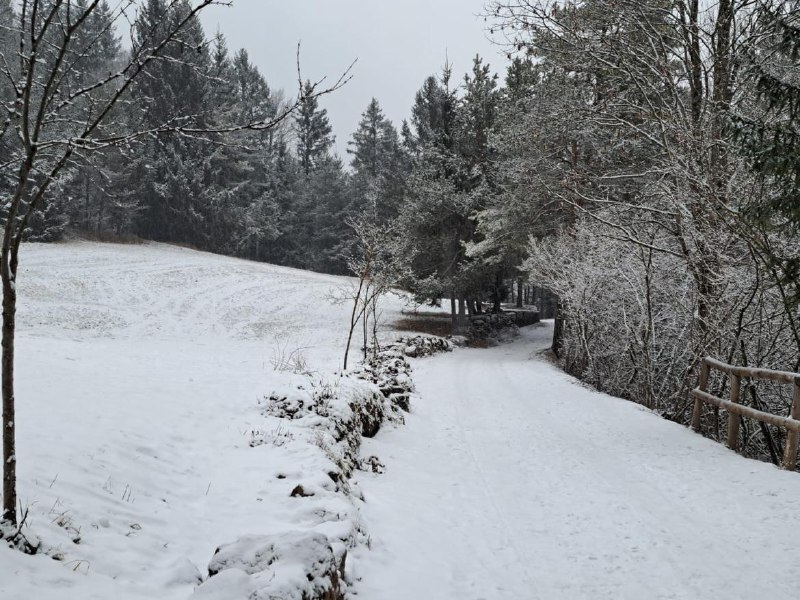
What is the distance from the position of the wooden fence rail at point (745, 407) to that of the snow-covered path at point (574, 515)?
29cm

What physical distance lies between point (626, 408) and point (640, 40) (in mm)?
7377

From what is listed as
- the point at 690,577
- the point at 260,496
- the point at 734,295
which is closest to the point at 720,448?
the point at 734,295

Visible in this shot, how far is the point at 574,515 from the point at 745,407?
3170 millimetres

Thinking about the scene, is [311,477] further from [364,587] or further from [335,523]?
[364,587]

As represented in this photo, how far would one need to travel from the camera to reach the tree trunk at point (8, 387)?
2.73m

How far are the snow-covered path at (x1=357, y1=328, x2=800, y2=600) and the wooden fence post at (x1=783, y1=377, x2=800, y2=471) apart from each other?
24 cm

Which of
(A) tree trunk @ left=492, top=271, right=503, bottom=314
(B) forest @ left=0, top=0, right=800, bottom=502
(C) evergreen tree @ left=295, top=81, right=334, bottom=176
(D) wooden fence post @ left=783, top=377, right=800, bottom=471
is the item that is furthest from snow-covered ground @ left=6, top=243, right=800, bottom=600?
(C) evergreen tree @ left=295, top=81, right=334, bottom=176

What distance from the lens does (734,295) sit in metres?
7.88

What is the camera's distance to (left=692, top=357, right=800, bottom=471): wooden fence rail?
223 inches

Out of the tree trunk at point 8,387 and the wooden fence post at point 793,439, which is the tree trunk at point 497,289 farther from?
the tree trunk at point 8,387

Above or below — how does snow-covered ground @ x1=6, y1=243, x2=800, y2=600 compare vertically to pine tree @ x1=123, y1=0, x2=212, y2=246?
below

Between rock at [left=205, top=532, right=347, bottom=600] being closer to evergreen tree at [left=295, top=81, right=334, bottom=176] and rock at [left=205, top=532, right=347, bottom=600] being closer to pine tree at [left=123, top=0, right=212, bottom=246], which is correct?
pine tree at [left=123, top=0, right=212, bottom=246]

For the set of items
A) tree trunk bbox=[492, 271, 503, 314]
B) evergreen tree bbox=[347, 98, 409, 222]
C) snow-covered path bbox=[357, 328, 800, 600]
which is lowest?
snow-covered path bbox=[357, 328, 800, 600]

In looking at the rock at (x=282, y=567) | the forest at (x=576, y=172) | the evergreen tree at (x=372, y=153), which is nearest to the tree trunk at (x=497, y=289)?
the forest at (x=576, y=172)
